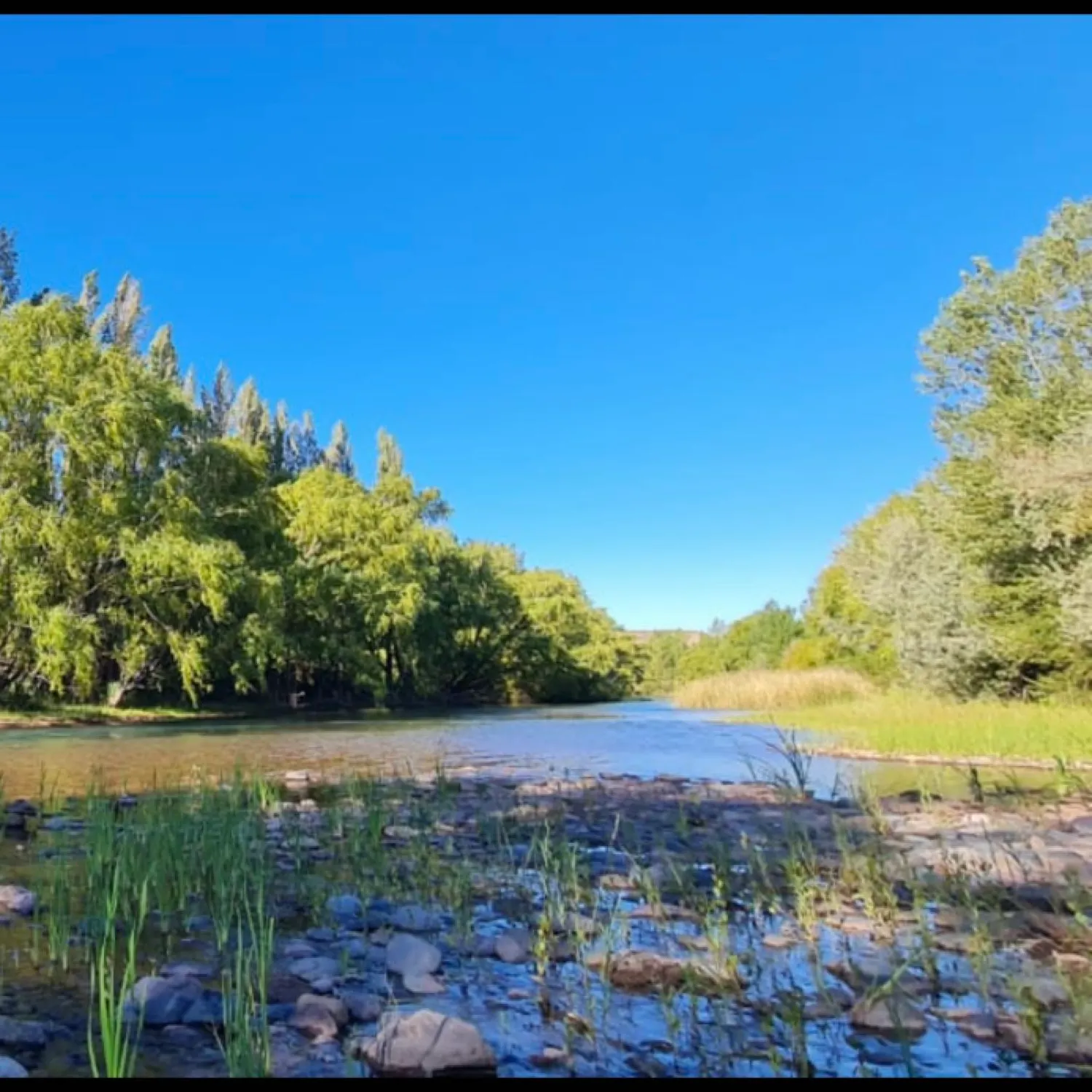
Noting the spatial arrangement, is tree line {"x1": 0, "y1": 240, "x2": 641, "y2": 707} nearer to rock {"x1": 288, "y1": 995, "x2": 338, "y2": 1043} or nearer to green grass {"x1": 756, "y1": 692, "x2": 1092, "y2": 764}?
green grass {"x1": 756, "y1": 692, "x2": 1092, "y2": 764}

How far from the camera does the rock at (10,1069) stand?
2623mm

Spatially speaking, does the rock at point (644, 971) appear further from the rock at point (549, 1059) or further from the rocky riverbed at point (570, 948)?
the rock at point (549, 1059)

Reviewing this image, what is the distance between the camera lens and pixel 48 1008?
133 inches

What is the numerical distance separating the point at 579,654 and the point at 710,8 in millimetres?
68149

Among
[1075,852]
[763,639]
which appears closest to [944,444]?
[1075,852]

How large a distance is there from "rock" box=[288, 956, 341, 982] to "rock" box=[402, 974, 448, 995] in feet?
0.96

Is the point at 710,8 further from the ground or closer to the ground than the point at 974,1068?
further from the ground

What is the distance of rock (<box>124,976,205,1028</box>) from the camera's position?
10.6 feet

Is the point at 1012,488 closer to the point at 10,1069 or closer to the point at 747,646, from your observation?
the point at 10,1069

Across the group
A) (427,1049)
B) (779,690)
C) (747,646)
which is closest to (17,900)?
(427,1049)

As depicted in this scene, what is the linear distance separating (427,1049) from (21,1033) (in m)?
1.38

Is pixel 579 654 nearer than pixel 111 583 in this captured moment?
No
